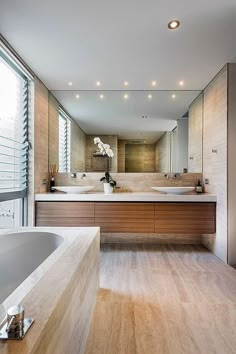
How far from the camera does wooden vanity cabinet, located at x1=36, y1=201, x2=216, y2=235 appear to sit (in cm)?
305

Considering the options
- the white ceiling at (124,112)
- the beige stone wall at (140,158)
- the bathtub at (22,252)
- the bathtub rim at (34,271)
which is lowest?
the bathtub at (22,252)

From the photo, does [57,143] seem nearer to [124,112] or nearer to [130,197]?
[124,112]

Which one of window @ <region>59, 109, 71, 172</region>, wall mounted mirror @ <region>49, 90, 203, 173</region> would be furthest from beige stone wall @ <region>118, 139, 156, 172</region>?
window @ <region>59, 109, 71, 172</region>

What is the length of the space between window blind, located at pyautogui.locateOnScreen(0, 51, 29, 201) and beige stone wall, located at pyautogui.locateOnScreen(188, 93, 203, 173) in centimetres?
244

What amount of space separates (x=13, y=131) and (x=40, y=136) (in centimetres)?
49

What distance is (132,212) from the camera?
3078 mm

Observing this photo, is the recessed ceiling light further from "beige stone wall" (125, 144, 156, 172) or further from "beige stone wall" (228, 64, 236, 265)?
"beige stone wall" (125, 144, 156, 172)

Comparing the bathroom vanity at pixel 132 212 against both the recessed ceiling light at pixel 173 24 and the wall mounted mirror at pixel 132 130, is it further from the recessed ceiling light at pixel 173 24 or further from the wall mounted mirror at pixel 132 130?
the recessed ceiling light at pixel 173 24

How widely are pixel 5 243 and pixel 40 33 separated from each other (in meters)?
1.97

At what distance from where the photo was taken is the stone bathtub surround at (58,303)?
2.59 feet

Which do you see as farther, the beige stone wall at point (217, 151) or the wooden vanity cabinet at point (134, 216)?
the wooden vanity cabinet at point (134, 216)

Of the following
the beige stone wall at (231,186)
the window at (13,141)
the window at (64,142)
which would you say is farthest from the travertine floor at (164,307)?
the window at (64,142)

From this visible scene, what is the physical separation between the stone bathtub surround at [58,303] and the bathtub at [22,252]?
1.45 feet

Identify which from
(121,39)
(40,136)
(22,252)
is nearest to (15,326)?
(22,252)
